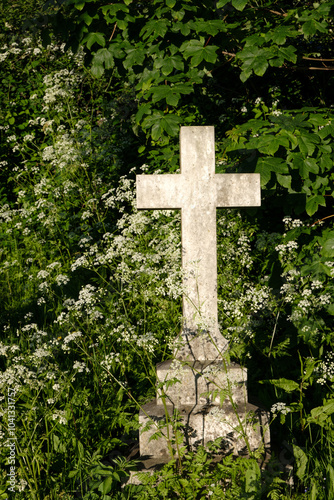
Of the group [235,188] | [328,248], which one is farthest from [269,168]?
[328,248]

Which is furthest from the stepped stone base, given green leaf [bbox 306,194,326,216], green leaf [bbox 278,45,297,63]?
green leaf [bbox 278,45,297,63]

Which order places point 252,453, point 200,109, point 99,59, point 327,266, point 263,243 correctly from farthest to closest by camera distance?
point 200,109, point 263,243, point 99,59, point 327,266, point 252,453

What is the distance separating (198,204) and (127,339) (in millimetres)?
812

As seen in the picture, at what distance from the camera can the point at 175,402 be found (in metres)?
2.87

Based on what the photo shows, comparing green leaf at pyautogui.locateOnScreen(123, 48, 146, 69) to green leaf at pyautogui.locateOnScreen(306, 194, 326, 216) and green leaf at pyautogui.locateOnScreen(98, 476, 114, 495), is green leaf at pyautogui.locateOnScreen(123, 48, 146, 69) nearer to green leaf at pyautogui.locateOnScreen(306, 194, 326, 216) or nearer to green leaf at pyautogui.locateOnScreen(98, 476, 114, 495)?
green leaf at pyautogui.locateOnScreen(306, 194, 326, 216)

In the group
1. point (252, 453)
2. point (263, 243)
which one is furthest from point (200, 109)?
point (252, 453)

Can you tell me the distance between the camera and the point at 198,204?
2.93m

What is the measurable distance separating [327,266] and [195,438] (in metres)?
1.18

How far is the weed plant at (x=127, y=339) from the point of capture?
2.57 m

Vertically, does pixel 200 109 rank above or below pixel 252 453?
above

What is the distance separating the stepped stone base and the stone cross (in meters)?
0.14

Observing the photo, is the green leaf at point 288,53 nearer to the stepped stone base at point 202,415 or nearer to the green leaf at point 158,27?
the green leaf at point 158,27

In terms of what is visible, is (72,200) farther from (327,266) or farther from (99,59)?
(327,266)

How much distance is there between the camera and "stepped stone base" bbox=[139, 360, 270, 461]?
2.73 m
